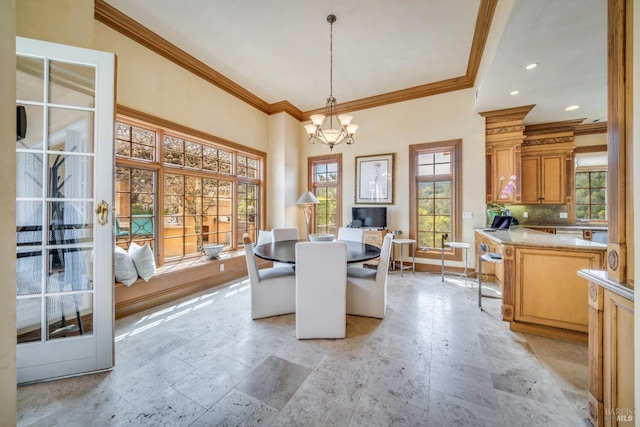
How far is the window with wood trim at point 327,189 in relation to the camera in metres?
5.17

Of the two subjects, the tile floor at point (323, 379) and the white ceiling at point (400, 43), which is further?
the white ceiling at point (400, 43)

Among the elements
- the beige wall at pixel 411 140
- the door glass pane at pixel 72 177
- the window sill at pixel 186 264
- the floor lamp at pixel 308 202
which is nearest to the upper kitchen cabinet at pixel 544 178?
Result: the beige wall at pixel 411 140

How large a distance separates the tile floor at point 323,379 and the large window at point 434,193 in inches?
79.9

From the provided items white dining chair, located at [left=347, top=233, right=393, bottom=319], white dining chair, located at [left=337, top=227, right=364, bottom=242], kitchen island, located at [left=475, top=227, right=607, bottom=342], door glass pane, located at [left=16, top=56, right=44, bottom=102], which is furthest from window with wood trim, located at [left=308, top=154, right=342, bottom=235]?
door glass pane, located at [left=16, top=56, right=44, bottom=102]

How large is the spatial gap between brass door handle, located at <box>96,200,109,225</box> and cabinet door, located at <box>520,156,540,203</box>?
20.1ft

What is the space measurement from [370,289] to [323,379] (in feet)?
3.58

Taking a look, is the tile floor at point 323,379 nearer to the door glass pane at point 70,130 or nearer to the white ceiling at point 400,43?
the door glass pane at point 70,130

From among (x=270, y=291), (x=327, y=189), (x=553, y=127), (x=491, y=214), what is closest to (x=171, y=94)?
(x=270, y=291)

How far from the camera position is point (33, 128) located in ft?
5.62

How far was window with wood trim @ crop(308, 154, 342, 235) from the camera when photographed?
517 centimetres

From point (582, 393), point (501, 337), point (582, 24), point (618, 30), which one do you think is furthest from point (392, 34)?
point (582, 393)

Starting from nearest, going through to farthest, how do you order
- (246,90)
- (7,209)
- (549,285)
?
(7,209) < (549,285) < (246,90)

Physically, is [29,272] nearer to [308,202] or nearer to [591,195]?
[308,202]

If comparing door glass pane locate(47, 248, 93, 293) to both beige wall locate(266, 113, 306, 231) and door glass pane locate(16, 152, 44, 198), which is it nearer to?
door glass pane locate(16, 152, 44, 198)
